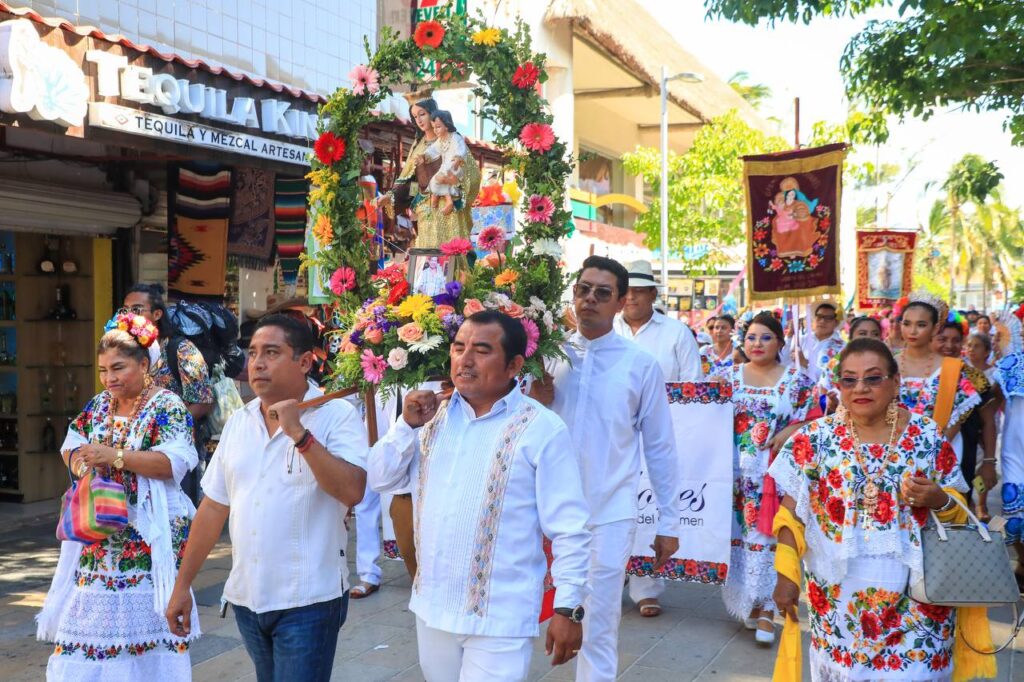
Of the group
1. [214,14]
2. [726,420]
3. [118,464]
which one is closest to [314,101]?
[214,14]

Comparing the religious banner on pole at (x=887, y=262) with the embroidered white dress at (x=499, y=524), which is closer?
the embroidered white dress at (x=499, y=524)

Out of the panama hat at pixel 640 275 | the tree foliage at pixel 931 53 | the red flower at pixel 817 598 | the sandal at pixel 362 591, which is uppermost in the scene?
the tree foliage at pixel 931 53

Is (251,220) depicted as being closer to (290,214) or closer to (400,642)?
(290,214)

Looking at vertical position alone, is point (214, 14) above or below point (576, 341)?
above

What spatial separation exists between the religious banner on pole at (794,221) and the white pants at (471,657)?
5.87 metres

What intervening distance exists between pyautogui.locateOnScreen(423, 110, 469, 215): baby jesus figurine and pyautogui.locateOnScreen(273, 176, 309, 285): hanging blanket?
5.99m

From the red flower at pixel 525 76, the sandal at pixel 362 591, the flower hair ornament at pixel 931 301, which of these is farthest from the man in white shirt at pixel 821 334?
the red flower at pixel 525 76

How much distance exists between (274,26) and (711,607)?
27.3 ft

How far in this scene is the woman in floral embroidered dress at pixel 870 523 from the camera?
3.93 m

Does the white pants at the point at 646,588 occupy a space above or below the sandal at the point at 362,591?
above

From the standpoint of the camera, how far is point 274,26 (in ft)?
39.1

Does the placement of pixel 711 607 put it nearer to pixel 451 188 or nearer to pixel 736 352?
pixel 451 188

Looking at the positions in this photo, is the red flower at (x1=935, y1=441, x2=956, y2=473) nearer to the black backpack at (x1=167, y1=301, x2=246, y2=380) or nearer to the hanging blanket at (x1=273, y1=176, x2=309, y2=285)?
the black backpack at (x1=167, y1=301, x2=246, y2=380)

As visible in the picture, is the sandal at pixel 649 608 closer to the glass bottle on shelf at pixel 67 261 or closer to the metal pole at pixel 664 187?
the glass bottle on shelf at pixel 67 261
